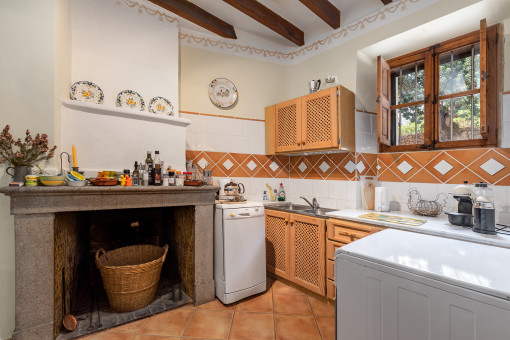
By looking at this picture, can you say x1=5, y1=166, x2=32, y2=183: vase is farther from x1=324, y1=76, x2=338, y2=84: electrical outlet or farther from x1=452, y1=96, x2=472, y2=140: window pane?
x1=452, y1=96, x2=472, y2=140: window pane

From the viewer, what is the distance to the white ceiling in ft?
8.07

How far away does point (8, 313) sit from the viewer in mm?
1616

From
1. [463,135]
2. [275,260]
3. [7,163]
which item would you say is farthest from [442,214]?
[7,163]

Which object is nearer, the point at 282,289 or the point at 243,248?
the point at 243,248

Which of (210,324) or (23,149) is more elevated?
(23,149)

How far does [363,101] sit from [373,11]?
88cm

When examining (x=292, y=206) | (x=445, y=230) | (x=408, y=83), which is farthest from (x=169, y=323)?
(x=408, y=83)

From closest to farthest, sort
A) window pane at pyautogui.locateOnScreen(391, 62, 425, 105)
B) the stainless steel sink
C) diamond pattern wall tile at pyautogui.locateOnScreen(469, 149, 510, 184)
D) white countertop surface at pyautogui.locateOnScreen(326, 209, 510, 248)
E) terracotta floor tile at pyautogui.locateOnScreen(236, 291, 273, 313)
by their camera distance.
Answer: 1. white countertop surface at pyautogui.locateOnScreen(326, 209, 510, 248)
2. diamond pattern wall tile at pyautogui.locateOnScreen(469, 149, 510, 184)
3. terracotta floor tile at pyautogui.locateOnScreen(236, 291, 273, 313)
4. window pane at pyautogui.locateOnScreen(391, 62, 425, 105)
5. the stainless steel sink

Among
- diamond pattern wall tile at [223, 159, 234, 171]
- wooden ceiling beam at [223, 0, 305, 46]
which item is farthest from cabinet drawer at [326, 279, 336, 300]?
wooden ceiling beam at [223, 0, 305, 46]

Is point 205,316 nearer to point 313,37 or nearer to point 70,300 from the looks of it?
point 70,300

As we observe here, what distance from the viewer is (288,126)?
285cm

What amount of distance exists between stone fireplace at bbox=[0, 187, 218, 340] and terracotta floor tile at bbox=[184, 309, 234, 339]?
0.18 meters

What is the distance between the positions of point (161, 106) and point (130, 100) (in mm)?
282

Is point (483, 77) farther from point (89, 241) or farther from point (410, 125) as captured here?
point (89, 241)
